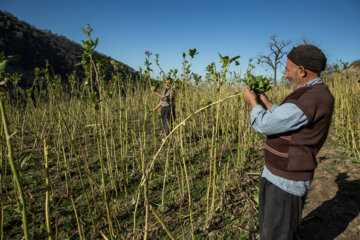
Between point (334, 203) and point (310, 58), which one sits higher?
point (310, 58)

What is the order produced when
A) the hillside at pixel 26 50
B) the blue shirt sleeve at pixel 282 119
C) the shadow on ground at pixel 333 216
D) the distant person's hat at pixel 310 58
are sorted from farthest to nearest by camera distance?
the hillside at pixel 26 50
the shadow on ground at pixel 333 216
the distant person's hat at pixel 310 58
the blue shirt sleeve at pixel 282 119

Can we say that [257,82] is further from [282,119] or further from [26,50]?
[26,50]

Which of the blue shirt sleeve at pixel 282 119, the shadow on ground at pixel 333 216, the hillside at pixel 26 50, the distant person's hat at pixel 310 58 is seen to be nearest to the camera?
the blue shirt sleeve at pixel 282 119

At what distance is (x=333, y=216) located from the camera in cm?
162

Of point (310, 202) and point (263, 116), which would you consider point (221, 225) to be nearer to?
point (310, 202)

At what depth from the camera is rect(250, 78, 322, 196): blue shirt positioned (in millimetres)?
807

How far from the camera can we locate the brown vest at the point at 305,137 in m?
0.82

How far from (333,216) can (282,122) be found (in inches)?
57.8

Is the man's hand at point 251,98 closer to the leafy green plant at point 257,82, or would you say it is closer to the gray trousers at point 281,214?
the leafy green plant at point 257,82

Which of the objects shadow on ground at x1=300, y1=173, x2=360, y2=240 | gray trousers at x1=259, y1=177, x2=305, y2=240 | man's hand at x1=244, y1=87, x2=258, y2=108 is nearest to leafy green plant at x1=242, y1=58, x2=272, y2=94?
man's hand at x1=244, y1=87, x2=258, y2=108

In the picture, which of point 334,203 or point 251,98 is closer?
point 251,98

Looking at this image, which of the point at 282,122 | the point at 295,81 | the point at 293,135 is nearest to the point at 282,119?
the point at 282,122

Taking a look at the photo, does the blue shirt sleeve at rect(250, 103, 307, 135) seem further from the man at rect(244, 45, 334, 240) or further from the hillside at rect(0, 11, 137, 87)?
the hillside at rect(0, 11, 137, 87)

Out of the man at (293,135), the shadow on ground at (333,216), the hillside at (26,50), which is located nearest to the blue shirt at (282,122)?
the man at (293,135)
